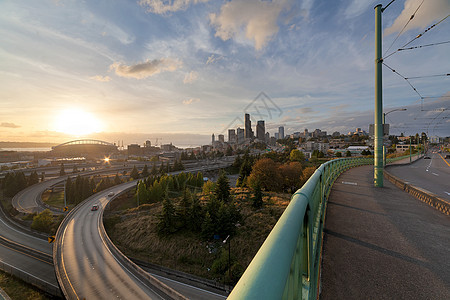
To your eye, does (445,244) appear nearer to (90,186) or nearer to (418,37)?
(418,37)

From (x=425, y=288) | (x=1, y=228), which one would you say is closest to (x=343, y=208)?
(x=425, y=288)

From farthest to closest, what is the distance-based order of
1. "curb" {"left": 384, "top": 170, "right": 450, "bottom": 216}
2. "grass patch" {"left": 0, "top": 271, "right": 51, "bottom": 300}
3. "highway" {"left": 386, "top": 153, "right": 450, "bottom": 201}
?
"grass patch" {"left": 0, "top": 271, "right": 51, "bottom": 300} < "highway" {"left": 386, "top": 153, "right": 450, "bottom": 201} < "curb" {"left": 384, "top": 170, "right": 450, "bottom": 216}

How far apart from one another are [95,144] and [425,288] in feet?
774

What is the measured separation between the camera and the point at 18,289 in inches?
808

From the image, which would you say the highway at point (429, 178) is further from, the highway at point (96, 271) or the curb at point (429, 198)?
the highway at point (96, 271)

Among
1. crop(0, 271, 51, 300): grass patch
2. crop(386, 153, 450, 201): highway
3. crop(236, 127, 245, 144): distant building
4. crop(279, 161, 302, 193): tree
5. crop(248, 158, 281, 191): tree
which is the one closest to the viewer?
crop(386, 153, 450, 201): highway

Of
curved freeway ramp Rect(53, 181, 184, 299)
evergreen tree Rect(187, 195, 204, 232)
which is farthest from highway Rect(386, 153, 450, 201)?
evergreen tree Rect(187, 195, 204, 232)

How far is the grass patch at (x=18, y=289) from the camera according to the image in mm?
19656

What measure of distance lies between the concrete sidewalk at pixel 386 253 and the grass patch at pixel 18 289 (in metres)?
29.9

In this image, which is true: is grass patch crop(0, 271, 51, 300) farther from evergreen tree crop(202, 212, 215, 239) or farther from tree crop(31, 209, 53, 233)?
evergreen tree crop(202, 212, 215, 239)

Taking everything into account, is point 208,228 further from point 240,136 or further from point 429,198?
point 240,136

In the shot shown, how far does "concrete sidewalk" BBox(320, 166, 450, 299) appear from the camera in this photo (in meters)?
2.38

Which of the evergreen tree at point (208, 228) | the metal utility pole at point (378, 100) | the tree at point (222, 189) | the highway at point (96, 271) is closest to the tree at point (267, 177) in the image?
the tree at point (222, 189)

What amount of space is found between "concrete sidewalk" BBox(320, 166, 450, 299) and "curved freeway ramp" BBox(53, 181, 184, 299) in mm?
13921
